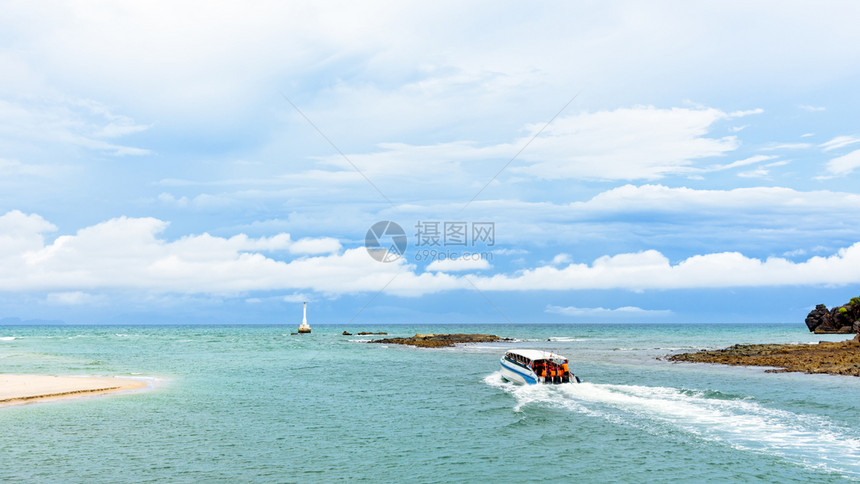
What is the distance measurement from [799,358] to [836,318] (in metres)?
129

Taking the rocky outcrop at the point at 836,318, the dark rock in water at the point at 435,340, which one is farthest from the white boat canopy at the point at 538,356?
the rocky outcrop at the point at 836,318

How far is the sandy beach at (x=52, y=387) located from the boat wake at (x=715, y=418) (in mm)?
31491

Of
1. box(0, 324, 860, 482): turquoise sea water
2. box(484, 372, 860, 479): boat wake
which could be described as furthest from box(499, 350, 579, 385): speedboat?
box(0, 324, 860, 482): turquoise sea water

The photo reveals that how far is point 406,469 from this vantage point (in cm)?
2405

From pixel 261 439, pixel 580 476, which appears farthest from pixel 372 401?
pixel 580 476

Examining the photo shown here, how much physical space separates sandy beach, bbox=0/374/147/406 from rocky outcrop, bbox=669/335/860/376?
198 feet

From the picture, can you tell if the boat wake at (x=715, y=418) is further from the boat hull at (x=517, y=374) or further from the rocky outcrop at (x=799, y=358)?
the rocky outcrop at (x=799, y=358)

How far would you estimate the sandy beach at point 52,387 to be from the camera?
39594mm

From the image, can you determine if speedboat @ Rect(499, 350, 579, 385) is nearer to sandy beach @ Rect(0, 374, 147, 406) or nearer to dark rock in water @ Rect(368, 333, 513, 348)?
sandy beach @ Rect(0, 374, 147, 406)

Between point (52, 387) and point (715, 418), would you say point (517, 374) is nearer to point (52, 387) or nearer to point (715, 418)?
point (715, 418)

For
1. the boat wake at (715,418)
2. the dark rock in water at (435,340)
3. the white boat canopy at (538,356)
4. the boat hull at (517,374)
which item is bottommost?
the dark rock in water at (435,340)

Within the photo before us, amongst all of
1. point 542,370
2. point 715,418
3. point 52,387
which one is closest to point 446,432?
point 715,418

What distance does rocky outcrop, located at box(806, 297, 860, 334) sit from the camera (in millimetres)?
157250

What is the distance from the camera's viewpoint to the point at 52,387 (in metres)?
44.5
